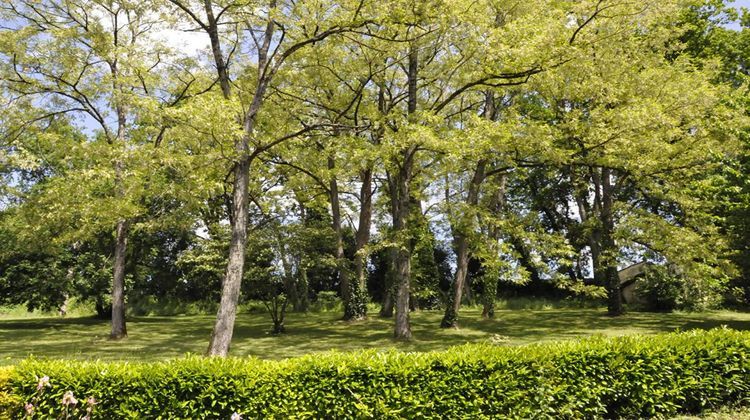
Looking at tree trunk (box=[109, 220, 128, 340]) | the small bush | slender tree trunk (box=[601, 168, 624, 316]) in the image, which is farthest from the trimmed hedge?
the small bush

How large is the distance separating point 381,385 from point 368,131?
13459mm

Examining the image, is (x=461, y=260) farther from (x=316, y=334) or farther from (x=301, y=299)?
(x=301, y=299)

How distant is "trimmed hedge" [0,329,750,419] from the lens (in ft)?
21.3

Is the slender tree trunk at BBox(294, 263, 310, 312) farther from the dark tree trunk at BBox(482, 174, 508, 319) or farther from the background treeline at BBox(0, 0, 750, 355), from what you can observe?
the dark tree trunk at BBox(482, 174, 508, 319)

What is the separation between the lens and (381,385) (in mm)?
6629

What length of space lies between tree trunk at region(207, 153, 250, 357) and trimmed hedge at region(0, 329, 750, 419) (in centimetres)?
644

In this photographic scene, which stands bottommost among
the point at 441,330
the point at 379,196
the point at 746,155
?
the point at 441,330

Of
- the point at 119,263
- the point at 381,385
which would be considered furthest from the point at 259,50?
the point at 381,385

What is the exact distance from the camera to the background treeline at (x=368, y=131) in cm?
1483

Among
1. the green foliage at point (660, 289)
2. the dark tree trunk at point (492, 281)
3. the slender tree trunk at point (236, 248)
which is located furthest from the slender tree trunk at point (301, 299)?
the green foliage at point (660, 289)

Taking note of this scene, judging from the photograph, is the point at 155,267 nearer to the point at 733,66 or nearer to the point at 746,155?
the point at 746,155

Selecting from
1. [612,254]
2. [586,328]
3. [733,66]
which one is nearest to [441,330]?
[586,328]

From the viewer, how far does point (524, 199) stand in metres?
40.8

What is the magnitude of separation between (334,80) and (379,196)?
15728 millimetres
